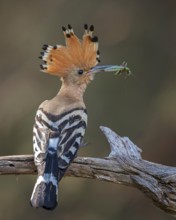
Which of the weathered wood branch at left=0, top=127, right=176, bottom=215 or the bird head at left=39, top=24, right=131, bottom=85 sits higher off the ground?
the bird head at left=39, top=24, right=131, bottom=85

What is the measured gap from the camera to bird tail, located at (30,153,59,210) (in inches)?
185

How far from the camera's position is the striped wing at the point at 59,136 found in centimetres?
488

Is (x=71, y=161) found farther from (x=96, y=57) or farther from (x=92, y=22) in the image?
(x=92, y=22)

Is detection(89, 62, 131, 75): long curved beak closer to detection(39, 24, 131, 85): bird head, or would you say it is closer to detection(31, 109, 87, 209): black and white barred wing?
detection(39, 24, 131, 85): bird head

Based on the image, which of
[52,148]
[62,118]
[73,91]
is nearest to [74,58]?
[73,91]

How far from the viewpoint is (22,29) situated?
10.0 m

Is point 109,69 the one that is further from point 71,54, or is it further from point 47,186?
point 47,186

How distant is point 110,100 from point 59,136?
398 cm

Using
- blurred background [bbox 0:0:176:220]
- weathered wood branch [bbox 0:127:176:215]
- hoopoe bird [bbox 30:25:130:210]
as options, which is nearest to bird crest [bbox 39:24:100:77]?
hoopoe bird [bbox 30:25:130:210]

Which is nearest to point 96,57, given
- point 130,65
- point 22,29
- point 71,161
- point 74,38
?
point 74,38

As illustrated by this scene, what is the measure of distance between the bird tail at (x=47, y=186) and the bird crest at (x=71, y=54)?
979mm

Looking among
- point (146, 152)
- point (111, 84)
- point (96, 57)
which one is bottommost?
point (146, 152)

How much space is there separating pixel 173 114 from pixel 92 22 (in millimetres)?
1288

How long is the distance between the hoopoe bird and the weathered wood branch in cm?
10
